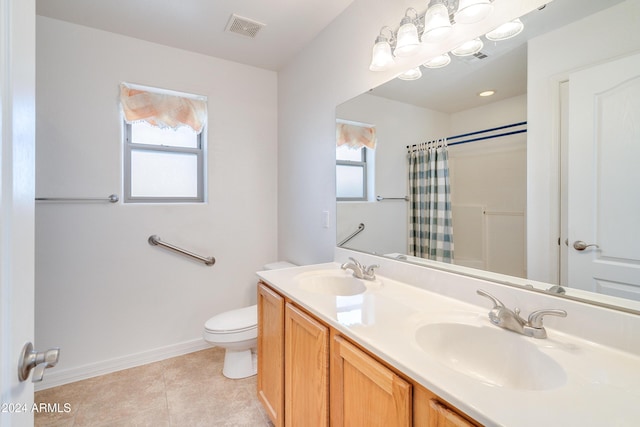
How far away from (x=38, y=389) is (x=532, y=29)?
330 cm

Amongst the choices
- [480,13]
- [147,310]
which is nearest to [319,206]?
[480,13]

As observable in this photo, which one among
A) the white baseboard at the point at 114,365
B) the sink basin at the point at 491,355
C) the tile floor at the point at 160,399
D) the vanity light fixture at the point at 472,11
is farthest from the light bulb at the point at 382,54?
the white baseboard at the point at 114,365

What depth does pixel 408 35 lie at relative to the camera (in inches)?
49.8

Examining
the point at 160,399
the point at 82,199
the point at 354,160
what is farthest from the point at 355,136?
the point at 160,399

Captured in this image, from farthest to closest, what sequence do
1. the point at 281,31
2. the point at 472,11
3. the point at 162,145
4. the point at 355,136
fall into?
1. the point at 162,145
2. the point at 281,31
3. the point at 355,136
4. the point at 472,11

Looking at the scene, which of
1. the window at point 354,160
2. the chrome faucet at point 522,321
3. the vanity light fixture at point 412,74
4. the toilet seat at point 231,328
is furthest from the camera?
the toilet seat at point 231,328

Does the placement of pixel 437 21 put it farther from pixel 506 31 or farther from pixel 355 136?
pixel 355 136

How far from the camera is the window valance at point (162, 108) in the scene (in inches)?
82.4

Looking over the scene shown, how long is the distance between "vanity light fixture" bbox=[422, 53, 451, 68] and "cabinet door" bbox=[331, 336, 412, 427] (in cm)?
124

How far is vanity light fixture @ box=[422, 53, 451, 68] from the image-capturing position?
1232mm

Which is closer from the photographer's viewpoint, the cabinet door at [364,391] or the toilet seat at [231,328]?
the cabinet door at [364,391]

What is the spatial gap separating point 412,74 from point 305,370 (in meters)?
1.44

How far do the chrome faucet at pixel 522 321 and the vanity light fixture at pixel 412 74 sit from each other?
3.52 ft

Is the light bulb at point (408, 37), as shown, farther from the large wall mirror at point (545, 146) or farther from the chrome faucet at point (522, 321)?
the chrome faucet at point (522, 321)
